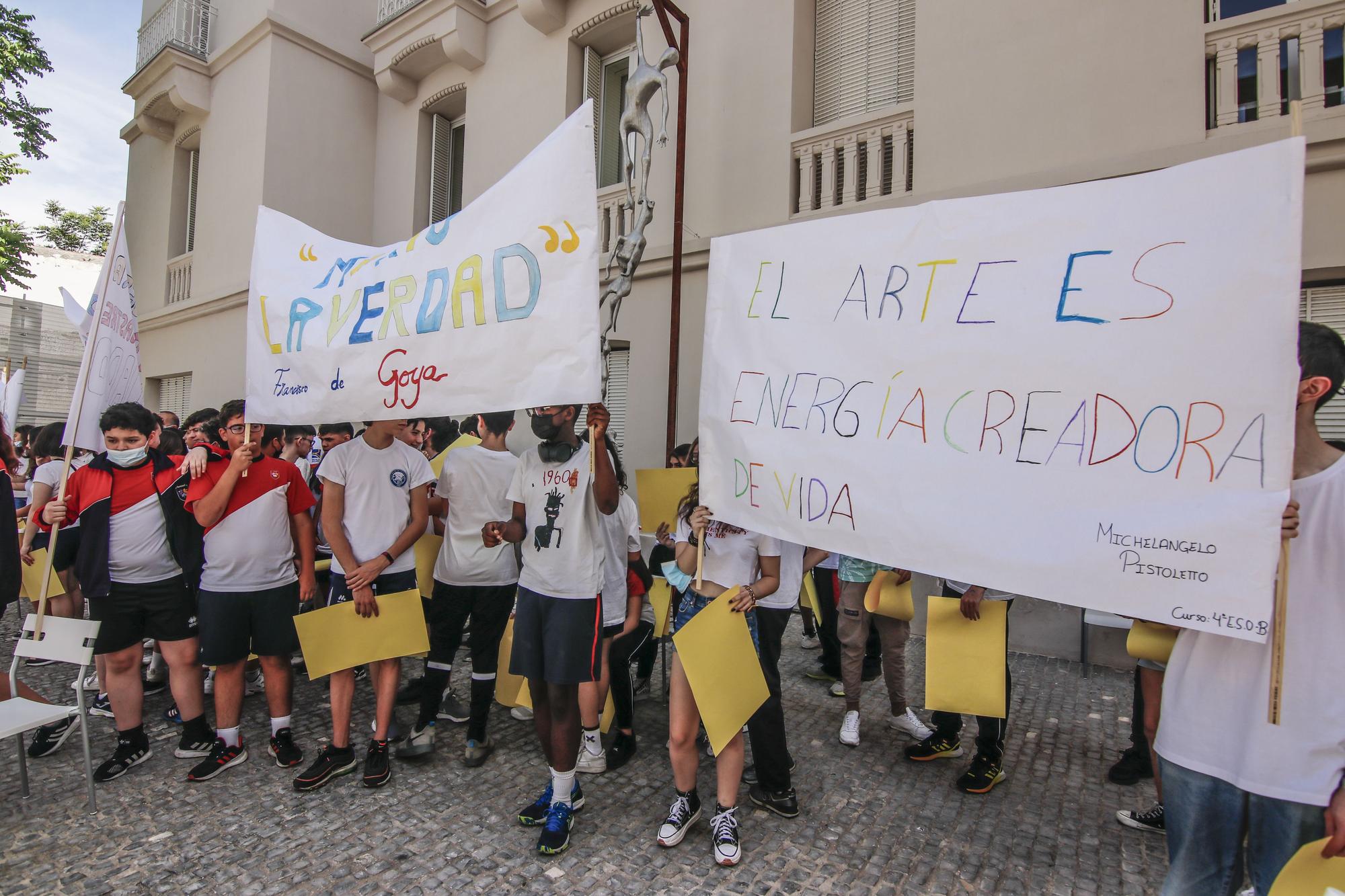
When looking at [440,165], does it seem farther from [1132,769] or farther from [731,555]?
[1132,769]

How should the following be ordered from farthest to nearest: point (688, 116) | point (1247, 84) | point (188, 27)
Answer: point (188, 27)
point (688, 116)
point (1247, 84)

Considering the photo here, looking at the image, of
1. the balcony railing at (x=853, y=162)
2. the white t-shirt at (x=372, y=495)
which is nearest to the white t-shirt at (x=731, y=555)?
the white t-shirt at (x=372, y=495)

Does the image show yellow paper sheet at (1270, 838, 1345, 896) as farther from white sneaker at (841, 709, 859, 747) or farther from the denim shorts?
white sneaker at (841, 709, 859, 747)

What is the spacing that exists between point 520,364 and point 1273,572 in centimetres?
Answer: 238

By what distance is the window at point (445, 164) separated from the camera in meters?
11.8

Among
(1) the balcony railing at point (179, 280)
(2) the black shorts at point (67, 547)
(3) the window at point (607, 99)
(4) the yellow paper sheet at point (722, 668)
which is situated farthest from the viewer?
(1) the balcony railing at point (179, 280)

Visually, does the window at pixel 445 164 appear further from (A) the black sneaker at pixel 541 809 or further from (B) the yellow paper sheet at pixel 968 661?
(B) the yellow paper sheet at pixel 968 661

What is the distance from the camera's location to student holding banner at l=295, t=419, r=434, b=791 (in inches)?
138

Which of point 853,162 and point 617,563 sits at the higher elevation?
point 853,162

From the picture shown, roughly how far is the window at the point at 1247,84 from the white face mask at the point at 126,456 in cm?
758

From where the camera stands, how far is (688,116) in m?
8.25

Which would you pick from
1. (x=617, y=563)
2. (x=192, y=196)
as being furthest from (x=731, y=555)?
(x=192, y=196)

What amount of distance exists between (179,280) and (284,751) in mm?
13690

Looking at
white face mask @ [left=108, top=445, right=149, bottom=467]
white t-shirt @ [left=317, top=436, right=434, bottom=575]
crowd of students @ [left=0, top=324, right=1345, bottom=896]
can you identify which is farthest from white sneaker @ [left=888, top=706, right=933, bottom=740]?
white face mask @ [left=108, top=445, right=149, bottom=467]
